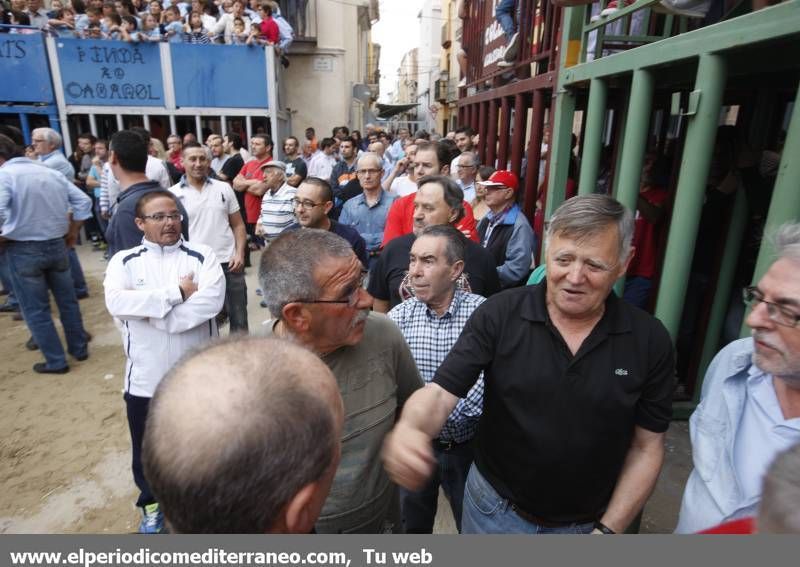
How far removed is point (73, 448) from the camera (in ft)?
11.2

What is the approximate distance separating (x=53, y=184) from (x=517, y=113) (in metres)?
4.39

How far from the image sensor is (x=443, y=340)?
216 cm

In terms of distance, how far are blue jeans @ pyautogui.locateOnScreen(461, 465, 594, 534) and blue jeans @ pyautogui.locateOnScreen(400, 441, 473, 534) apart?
0.37 meters

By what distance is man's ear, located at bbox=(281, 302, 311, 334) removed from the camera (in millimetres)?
1515

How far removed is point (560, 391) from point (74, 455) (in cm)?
352

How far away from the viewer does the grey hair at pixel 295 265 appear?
59.6 inches

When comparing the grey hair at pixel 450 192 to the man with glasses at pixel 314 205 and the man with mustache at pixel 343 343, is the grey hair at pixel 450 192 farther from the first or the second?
the man with mustache at pixel 343 343

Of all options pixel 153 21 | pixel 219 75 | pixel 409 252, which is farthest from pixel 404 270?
pixel 153 21

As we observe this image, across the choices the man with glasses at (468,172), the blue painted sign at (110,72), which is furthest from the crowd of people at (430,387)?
the blue painted sign at (110,72)

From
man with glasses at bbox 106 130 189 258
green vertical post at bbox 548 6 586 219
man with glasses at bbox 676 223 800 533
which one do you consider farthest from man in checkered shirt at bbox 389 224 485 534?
man with glasses at bbox 106 130 189 258

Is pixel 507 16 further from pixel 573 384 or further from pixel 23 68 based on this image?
pixel 23 68

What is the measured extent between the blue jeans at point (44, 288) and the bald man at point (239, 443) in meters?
4.25

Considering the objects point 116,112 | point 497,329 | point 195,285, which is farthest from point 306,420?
point 116,112

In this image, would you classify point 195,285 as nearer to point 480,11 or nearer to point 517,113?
point 517,113
